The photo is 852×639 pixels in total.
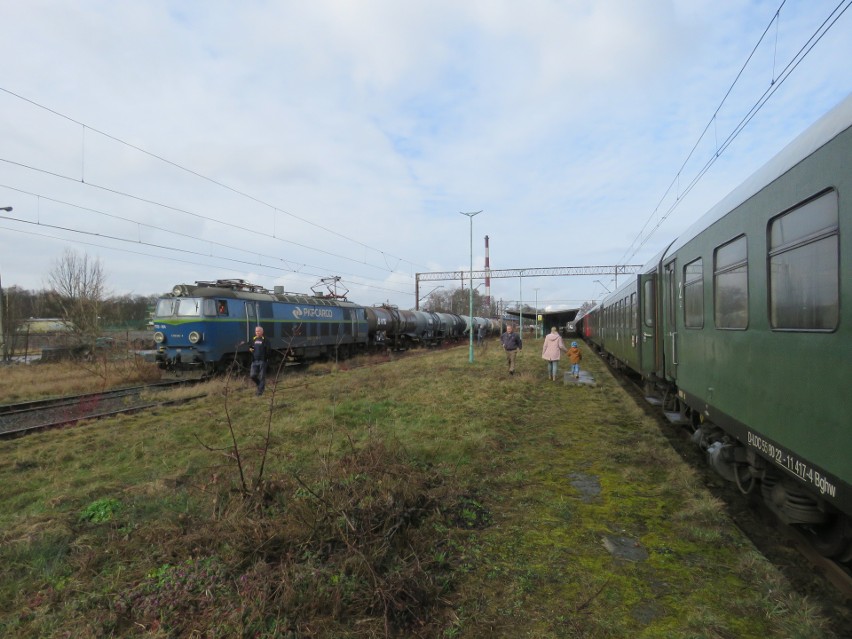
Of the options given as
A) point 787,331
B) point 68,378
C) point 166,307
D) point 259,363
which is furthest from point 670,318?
point 68,378

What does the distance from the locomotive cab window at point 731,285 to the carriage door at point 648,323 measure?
3.98 m

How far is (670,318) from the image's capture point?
769 cm

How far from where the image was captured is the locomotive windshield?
14.9 meters


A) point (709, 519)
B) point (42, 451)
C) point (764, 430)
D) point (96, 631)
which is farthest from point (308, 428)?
point (764, 430)

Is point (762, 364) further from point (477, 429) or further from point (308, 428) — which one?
point (308, 428)

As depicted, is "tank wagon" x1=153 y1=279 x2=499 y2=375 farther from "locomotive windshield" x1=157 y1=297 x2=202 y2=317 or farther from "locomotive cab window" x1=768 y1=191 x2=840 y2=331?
"locomotive cab window" x1=768 y1=191 x2=840 y2=331

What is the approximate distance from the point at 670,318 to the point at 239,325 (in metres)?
13.2

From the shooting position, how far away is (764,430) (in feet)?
12.4

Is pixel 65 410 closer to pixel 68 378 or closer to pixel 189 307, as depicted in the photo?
pixel 189 307

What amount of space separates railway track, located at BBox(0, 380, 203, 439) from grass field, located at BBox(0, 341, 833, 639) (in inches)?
103

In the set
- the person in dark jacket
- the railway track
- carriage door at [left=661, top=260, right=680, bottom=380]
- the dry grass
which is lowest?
the railway track

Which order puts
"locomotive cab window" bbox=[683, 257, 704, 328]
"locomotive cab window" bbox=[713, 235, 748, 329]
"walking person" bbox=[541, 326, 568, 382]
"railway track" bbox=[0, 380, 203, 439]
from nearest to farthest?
"locomotive cab window" bbox=[713, 235, 748, 329] < "locomotive cab window" bbox=[683, 257, 704, 328] < "railway track" bbox=[0, 380, 203, 439] < "walking person" bbox=[541, 326, 568, 382]

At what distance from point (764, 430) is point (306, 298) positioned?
19.3 meters

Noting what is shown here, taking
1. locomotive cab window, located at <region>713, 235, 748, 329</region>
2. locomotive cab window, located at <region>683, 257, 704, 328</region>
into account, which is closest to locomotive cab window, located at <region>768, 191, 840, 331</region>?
locomotive cab window, located at <region>713, 235, 748, 329</region>
